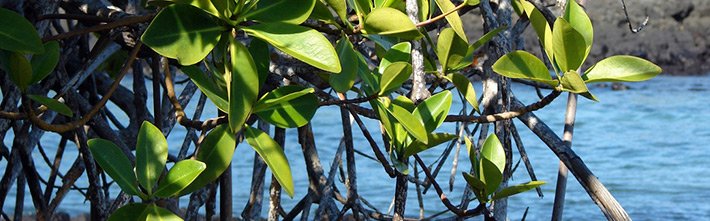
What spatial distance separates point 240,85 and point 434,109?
8.8 inches

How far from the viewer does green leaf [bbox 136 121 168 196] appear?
2.78 ft

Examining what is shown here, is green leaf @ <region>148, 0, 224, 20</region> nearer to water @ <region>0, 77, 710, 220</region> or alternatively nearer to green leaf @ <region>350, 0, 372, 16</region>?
green leaf @ <region>350, 0, 372, 16</region>

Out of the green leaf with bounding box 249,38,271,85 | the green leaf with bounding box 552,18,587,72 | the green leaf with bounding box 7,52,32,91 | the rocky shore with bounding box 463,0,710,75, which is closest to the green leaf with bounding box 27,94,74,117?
the green leaf with bounding box 7,52,32,91

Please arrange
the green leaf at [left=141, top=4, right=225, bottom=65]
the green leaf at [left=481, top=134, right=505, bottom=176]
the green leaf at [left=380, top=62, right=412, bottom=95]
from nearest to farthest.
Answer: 1. the green leaf at [left=141, top=4, right=225, bottom=65]
2. the green leaf at [left=380, top=62, right=412, bottom=95]
3. the green leaf at [left=481, top=134, right=505, bottom=176]

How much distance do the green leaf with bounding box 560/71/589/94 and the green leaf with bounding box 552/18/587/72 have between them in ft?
0.05

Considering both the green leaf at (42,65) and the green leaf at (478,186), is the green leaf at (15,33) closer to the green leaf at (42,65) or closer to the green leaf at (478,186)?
the green leaf at (42,65)

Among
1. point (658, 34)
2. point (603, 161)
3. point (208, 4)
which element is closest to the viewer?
point (208, 4)

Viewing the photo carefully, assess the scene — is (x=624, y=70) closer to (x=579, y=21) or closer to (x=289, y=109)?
(x=579, y=21)

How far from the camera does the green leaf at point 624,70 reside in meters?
0.87

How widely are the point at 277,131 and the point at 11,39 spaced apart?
0.81 meters

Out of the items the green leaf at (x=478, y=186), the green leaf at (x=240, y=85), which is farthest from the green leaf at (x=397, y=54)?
the green leaf at (x=240, y=85)

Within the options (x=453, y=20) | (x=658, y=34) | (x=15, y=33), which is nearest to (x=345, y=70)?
(x=453, y=20)

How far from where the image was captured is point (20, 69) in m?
1.00

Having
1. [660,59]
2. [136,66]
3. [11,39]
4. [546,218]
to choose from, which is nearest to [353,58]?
[11,39]
